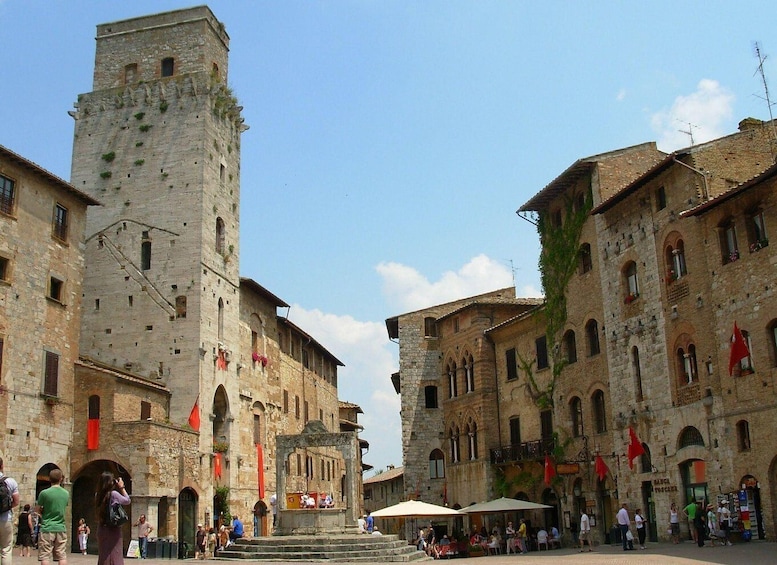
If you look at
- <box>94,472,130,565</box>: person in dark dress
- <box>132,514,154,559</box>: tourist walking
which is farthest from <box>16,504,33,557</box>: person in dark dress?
<box>94,472,130,565</box>: person in dark dress

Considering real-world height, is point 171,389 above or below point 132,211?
below

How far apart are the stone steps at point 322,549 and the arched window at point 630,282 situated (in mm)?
12291

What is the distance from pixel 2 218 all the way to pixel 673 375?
2231cm

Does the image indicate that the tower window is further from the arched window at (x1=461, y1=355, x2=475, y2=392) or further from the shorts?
the shorts

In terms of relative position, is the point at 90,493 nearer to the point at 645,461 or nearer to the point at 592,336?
the point at 645,461

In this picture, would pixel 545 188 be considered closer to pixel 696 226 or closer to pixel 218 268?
pixel 696 226

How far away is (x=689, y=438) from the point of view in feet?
91.2

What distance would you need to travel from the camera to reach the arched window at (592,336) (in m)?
33.9

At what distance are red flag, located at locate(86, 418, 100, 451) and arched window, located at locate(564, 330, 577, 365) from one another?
740 inches

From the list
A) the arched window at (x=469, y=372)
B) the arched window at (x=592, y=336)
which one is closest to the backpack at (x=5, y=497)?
the arched window at (x=592, y=336)

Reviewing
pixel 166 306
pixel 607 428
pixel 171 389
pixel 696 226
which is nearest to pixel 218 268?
pixel 166 306

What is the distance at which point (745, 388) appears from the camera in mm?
24984

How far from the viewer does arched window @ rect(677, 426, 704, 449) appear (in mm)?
27266

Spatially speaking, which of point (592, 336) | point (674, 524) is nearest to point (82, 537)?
point (674, 524)
